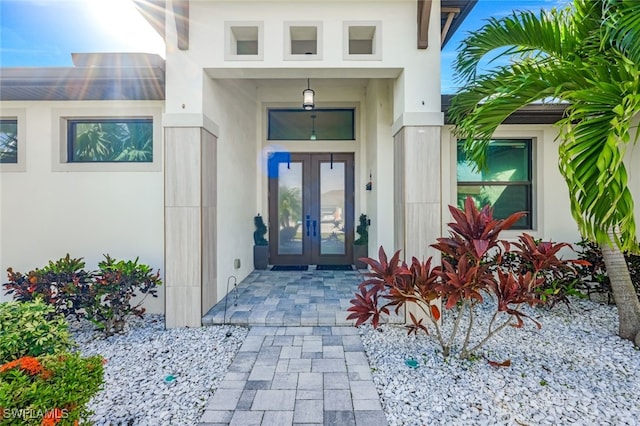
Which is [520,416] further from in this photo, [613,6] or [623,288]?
[613,6]

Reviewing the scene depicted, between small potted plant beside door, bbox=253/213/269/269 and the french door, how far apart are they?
0.96ft

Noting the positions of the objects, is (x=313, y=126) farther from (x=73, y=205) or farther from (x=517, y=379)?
(x=517, y=379)

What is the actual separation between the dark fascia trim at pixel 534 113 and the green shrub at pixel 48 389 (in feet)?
16.6

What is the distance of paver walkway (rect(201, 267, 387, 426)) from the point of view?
8.46ft

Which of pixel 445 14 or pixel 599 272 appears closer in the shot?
pixel 445 14

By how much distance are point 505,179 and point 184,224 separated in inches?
224

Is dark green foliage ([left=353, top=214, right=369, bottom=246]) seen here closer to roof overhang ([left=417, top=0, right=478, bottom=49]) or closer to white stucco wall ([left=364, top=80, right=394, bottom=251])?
white stucco wall ([left=364, top=80, right=394, bottom=251])

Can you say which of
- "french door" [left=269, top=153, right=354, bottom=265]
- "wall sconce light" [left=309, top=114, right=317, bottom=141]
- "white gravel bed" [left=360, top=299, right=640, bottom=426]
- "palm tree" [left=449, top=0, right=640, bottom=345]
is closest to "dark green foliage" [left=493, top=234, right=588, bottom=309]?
"white gravel bed" [left=360, top=299, right=640, bottom=426]

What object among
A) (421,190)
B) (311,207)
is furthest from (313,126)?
(421,190)

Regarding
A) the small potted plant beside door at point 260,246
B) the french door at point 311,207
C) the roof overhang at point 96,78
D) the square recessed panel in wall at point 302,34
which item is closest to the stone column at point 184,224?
the roof overhang at point 96,78

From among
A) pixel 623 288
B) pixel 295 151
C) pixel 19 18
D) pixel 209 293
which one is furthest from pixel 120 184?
pixel 623 288

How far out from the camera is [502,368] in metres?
3.20

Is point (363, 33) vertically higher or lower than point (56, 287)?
higher

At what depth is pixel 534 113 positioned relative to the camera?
16.8 ft
